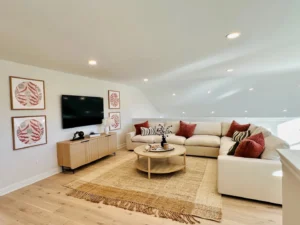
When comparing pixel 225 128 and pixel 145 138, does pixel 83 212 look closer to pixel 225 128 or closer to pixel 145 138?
pixel 145 138

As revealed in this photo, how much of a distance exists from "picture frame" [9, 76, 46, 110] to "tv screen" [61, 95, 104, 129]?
1.46 ft

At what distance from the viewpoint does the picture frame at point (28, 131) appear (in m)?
2.82

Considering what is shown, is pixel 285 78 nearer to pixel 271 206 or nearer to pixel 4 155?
pixel 271 206

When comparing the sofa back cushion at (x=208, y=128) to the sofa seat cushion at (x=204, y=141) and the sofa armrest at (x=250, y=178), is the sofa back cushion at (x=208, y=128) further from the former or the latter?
the sofa armrest at (x=250, y=178)

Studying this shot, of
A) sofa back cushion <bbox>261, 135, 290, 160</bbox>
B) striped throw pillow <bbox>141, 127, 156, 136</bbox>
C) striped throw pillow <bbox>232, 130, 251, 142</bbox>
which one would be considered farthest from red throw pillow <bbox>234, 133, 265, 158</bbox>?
striped throw pillow <bbox>141, 127, 156, 136</bbox>

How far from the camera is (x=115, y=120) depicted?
5.24 metres

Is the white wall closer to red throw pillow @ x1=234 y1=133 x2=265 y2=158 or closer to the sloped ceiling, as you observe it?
the sloped ceiling

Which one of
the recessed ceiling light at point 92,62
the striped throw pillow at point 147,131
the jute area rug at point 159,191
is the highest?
the recessed ceiling light at point 92,62

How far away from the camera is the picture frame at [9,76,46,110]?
9.13 feet

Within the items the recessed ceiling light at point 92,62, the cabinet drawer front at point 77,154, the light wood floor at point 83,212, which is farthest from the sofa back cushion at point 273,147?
the cabinet drawer front at point 77,154

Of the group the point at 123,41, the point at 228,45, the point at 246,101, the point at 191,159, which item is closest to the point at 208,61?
the point at 228,45

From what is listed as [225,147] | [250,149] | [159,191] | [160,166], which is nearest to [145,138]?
[160,166]

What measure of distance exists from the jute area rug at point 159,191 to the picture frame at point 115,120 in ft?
5.37

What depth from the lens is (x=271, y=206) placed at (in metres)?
2.17
